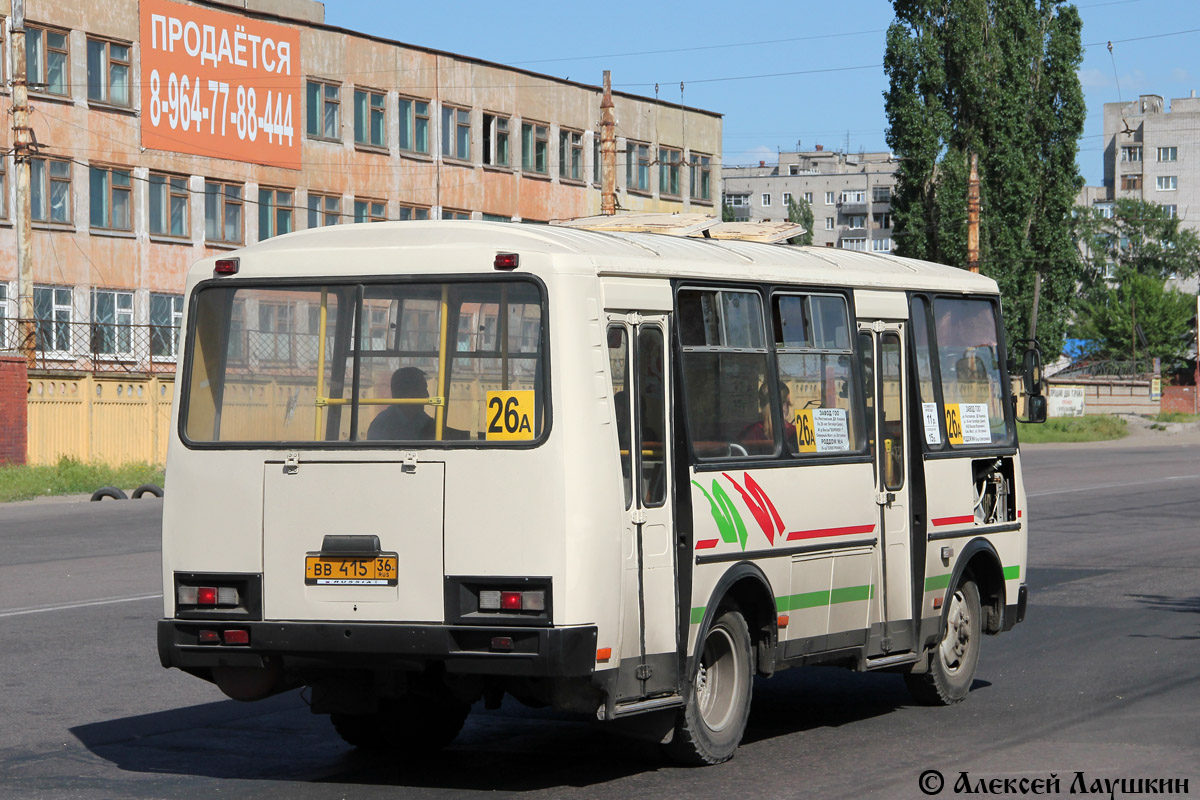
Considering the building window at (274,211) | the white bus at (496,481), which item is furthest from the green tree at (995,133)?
the white bus at (496,481)

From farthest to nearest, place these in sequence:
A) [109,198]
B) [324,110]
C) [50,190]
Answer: [324,110]
[109,198]
[50,190]

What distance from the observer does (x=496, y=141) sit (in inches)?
2309

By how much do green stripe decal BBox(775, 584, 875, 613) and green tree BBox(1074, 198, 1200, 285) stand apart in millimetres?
124114

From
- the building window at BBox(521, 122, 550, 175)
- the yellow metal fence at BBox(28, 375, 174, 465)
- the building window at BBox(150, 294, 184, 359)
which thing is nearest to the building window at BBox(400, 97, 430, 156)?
the building window at BBox(521, 122, 550, 175)

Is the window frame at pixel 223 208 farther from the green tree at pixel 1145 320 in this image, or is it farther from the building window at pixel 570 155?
the green tree at pixel 1145 320

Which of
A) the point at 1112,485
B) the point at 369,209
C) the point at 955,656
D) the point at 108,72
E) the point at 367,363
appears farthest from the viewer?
the point at 369,209

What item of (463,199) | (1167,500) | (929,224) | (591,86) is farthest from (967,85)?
(1167,500)

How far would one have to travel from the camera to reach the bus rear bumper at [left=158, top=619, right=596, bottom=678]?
7148 mm

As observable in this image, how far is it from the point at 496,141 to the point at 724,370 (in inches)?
2011

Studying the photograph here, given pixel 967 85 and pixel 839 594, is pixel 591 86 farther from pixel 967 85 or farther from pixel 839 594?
pixel 839 594

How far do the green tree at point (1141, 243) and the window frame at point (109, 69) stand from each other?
9445 cm

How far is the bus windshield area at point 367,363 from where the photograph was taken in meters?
7.48

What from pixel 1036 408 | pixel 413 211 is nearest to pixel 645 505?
pixel 1036 408

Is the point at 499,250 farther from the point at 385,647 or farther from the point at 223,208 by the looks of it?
the point at 223,208
